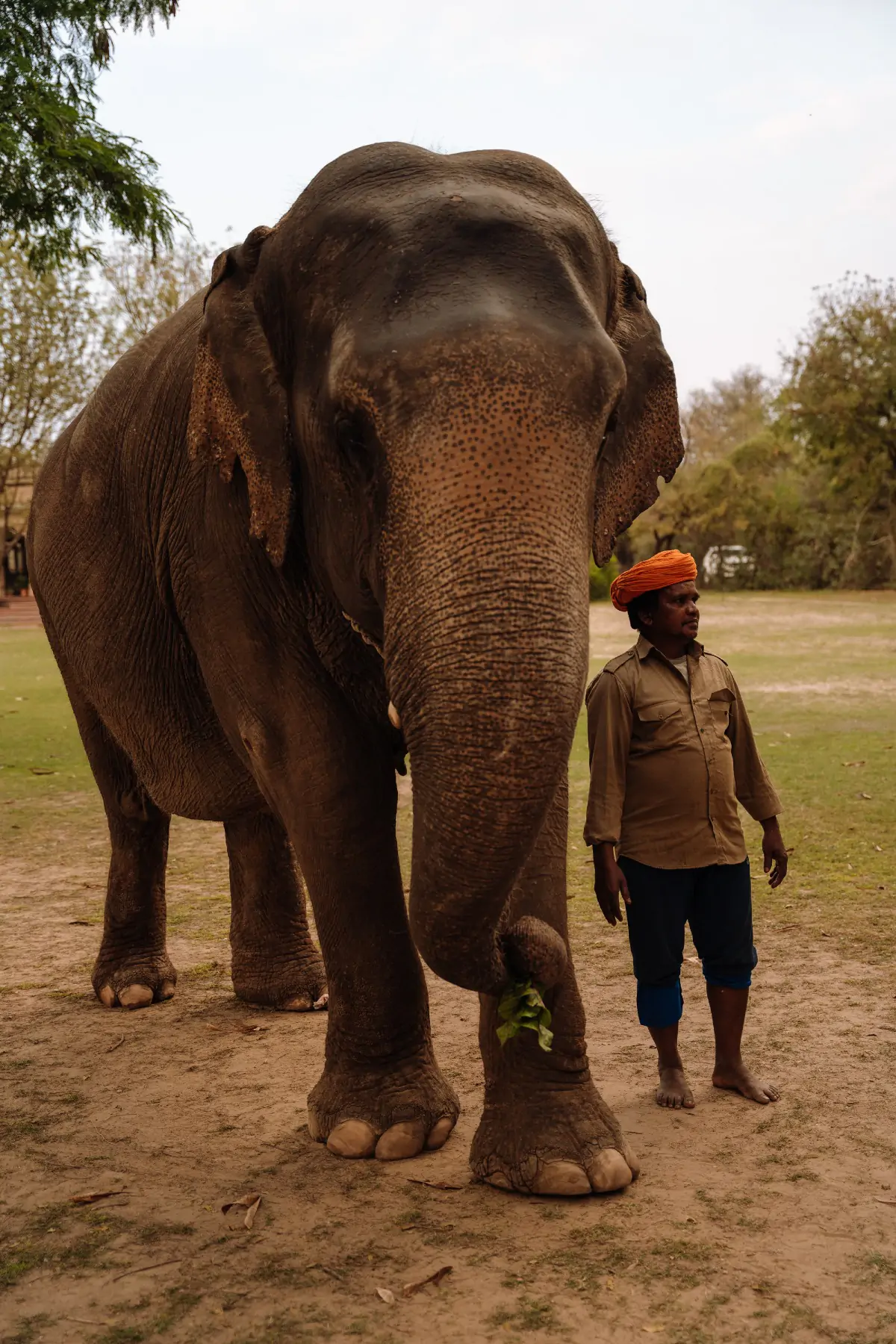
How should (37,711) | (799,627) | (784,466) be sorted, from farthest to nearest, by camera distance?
1. (784,466)
2. (799,627)
3. (37,711)

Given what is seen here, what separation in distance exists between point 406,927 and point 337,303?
5.91ft

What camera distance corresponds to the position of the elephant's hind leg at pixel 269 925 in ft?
18.8

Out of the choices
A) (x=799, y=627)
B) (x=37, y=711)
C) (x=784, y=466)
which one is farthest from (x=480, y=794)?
(x=784, y=466)

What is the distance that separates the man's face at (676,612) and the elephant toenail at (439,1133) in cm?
163

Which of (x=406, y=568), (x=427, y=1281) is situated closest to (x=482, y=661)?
(x=406, y=568)

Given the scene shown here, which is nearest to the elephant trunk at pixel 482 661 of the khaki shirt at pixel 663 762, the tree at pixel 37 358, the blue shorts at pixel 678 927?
the khaki shirt at pixel 663 762

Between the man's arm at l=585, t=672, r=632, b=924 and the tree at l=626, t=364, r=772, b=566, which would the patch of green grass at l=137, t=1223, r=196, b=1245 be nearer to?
the man's arm at l=585, t=672, r=632, b=924

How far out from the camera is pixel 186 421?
455 cm

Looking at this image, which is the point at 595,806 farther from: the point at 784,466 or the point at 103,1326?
the point at 784,466

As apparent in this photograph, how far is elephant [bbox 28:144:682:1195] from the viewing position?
3010mm

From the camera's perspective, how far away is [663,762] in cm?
438

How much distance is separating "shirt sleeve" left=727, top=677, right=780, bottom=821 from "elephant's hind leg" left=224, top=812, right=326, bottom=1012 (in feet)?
6.65

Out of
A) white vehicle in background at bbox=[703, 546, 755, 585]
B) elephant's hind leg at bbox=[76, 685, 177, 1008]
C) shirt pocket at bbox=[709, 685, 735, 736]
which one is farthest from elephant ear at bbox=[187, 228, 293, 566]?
white vehicle in background at bbox=[703, 546, 755, 585]

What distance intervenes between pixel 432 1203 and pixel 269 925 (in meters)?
2.27
